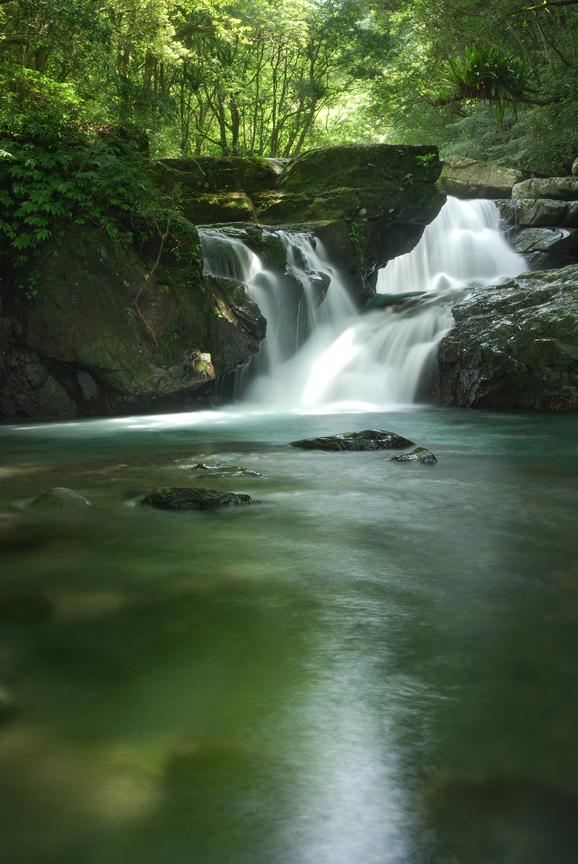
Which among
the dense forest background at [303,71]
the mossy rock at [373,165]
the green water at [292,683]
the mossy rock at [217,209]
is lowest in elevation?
the green water at [292,683]

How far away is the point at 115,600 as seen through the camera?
9.41ft

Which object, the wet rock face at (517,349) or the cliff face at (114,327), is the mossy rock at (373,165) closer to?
the cliff face at (114,327)

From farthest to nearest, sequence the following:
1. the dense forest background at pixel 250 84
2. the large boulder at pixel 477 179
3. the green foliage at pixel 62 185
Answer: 1. the large boulder at pixel 477 179
2. the dense forest background at pixel 250 84
3. the green foliage at pixel 62 185

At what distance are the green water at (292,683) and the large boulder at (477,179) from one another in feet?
57.8

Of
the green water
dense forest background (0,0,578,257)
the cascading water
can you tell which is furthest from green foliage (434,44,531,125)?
the green water

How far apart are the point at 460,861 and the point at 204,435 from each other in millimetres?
7010

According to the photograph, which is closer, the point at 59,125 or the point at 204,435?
the point at 204,435

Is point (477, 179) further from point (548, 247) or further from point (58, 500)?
point (58, 500)

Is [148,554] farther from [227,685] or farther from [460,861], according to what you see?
[460,861]

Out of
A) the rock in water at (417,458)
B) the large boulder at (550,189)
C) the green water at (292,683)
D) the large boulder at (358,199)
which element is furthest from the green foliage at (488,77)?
the green water at (292,683)

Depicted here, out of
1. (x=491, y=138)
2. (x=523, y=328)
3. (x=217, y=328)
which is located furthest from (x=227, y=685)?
(x=491, y=138)

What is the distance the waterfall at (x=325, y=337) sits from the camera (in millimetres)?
11781

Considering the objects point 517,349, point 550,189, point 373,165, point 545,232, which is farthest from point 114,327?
point 550,189

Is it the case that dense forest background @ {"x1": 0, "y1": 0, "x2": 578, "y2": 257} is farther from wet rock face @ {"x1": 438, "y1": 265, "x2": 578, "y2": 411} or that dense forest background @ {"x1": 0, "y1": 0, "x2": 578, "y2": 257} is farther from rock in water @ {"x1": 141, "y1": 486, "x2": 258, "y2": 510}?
rock in water @ {"x1": 141, "y1": 486, "x2": 258, "y2": 510}
